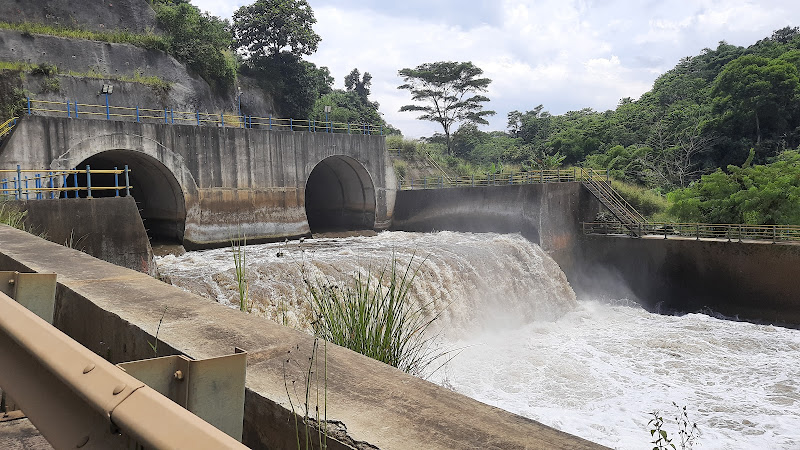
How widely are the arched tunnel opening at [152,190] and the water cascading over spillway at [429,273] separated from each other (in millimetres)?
1776

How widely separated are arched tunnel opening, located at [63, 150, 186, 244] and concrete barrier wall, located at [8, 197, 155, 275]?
4.51 metres

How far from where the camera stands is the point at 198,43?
76.7 ft

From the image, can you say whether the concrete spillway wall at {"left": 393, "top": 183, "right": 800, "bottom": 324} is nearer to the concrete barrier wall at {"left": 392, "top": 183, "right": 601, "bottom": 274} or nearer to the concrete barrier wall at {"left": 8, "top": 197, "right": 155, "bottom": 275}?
the concrete barrier wall at {"left": 392, "top": 183, "right": 601, "bottom": 274}

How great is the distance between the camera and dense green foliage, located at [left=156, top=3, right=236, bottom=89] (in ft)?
76.1

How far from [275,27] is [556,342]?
21608 mm

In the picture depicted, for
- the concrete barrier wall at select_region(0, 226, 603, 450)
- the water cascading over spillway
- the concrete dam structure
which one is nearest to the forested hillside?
the water cascading over spillway

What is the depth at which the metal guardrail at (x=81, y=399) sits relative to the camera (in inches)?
37.2

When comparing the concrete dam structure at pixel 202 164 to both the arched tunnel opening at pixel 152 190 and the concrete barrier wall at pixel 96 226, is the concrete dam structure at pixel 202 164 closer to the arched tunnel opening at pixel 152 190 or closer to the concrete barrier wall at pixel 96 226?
the arched tunnel opening at pixel 152 190

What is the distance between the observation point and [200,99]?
2317cm

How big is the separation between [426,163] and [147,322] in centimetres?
2614

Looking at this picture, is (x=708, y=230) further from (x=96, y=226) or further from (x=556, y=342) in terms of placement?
(x=96, y=226)

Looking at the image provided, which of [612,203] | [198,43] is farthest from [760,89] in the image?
[198,43]

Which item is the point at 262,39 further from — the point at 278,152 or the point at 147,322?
the point at 147,322

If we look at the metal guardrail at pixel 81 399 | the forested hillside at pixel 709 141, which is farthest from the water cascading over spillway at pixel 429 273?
the metal guardrail at pixel 81 399
